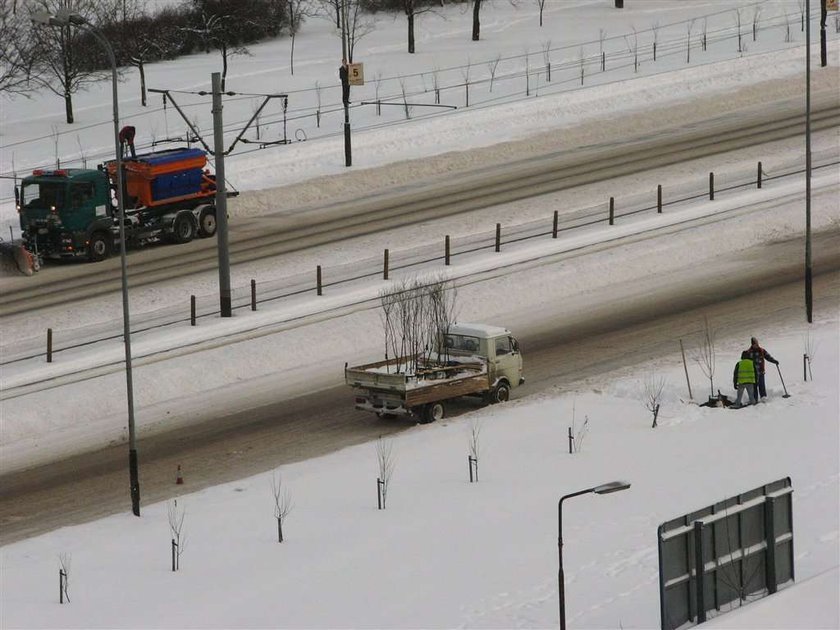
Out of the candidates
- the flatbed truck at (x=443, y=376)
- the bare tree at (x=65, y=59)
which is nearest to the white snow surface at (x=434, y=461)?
Answer: the flatbed truck at (x=443, y=376)

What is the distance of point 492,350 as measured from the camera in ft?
112

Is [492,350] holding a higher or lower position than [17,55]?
lower

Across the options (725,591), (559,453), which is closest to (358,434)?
(559,453)

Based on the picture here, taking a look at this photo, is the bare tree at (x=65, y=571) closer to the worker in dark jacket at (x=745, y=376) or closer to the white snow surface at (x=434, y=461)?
the white snow surface at (x=434, y=461)

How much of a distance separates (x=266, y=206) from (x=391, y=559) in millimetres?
26789

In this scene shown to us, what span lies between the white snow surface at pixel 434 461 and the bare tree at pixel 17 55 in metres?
11.8

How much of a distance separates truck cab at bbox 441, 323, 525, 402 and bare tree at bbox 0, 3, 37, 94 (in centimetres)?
3245

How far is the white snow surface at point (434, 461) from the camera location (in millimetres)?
23469

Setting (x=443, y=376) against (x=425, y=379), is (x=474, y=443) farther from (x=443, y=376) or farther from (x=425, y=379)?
(x=443, y=376)

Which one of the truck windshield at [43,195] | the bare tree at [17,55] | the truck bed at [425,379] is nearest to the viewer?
the truck bed at [425,379]

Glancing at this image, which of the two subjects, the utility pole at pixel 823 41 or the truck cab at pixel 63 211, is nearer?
the truck cab at pixel 63 211

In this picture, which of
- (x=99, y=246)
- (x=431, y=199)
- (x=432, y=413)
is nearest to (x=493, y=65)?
(x=431, y=199)

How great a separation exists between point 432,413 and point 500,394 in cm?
204

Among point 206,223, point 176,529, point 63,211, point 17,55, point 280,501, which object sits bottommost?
point 280,501
